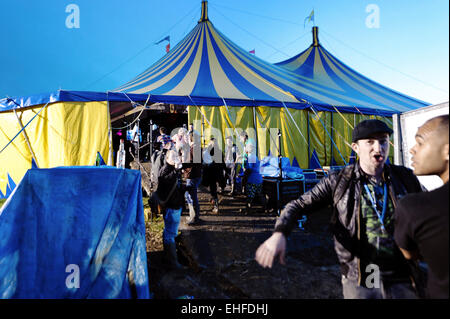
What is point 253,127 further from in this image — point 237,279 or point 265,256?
point 265,256

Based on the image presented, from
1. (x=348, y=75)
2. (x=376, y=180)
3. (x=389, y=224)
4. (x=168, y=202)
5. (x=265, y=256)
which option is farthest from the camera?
(x=348, y=75)

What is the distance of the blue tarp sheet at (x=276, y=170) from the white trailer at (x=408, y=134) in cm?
289

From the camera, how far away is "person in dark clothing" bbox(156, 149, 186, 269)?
2.97 meters

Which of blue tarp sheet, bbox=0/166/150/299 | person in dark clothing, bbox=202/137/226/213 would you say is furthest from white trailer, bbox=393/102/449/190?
person in dark clothing, bbox=202/137/226/213

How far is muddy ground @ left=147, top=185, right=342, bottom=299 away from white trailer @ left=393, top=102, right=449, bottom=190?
148 centimetres

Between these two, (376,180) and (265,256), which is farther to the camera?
(376,180)

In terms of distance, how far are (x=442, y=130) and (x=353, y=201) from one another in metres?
0.68

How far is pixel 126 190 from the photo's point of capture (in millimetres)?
2357

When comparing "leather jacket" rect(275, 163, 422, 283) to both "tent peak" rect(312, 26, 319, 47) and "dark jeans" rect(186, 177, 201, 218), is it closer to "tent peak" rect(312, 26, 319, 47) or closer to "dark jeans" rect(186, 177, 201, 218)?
"dark jeans" rect(186, 177, 201, 218)

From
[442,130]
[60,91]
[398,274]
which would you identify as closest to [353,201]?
[398,274]

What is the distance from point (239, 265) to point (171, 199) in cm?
131

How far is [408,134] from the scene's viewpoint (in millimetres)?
2096

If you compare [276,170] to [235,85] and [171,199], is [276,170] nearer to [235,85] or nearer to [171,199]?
[171,199]

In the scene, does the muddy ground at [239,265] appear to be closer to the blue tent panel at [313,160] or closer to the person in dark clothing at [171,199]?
the person in dark clothing at [171,199]
